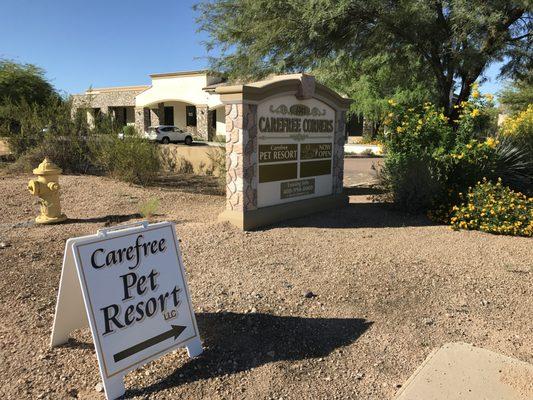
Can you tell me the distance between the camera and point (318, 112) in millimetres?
8047

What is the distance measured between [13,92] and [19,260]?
23423mm

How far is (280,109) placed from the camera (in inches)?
285

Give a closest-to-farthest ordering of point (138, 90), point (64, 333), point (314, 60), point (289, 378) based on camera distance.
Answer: point (289, 378) → point (64, 333) → point (314, 60) → point (138, 90)

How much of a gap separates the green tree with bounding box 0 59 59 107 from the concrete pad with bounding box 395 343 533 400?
81.7ft

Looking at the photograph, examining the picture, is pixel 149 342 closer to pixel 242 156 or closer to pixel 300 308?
pixel 300 308

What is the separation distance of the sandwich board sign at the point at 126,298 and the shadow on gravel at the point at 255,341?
0.17m

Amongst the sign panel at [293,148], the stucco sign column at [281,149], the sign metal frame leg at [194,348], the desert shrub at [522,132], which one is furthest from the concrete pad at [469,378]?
the desert shrub at [522,132]

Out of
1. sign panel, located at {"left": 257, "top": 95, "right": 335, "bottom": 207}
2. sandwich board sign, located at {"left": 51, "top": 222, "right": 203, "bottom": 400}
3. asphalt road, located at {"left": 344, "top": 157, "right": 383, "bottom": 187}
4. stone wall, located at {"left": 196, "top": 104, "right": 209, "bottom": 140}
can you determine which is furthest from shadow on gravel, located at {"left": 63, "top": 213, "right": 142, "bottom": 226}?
stone wall, located at {"left": 196, "top": 104, "right": 209, "bottom": 140}

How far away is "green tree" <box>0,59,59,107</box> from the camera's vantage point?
2506 cm

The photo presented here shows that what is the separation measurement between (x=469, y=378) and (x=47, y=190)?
618cm

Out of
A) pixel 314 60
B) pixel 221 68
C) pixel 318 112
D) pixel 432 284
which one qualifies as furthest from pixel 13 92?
pixel 432 284

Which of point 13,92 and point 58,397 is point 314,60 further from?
point 13,92

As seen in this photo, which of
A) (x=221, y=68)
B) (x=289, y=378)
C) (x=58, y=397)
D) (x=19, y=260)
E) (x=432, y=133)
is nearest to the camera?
(x=58, y=397)

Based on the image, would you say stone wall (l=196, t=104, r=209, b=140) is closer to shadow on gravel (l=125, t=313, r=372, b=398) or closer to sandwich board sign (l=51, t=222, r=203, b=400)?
shadow on gravel (l=125, t=313, r=372, b=398)
